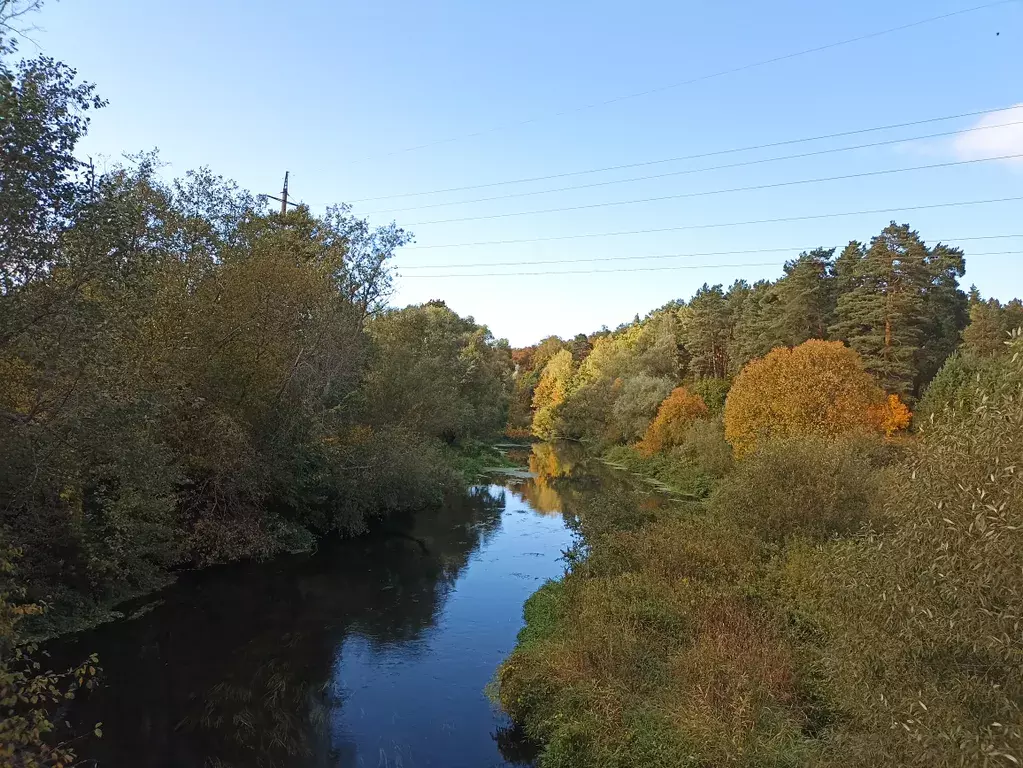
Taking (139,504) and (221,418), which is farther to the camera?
(221,418)

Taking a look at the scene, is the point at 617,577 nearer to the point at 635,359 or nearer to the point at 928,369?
the point at 928,369

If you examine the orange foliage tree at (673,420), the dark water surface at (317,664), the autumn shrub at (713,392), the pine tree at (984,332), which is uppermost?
the pine tree at (984,332)

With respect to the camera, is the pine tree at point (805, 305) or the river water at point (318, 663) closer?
the river water at point (318, 663)

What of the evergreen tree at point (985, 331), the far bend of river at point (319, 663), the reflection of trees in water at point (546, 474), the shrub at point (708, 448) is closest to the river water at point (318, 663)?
the far bend of river at point (319, 663)

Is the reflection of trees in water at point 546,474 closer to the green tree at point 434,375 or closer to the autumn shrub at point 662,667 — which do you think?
the green tree at point 434,375

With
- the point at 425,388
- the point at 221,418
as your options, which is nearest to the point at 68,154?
the point at 221,418

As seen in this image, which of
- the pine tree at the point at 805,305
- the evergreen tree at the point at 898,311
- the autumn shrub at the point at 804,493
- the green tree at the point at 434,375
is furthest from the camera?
the pine tree at the point at 805,305
